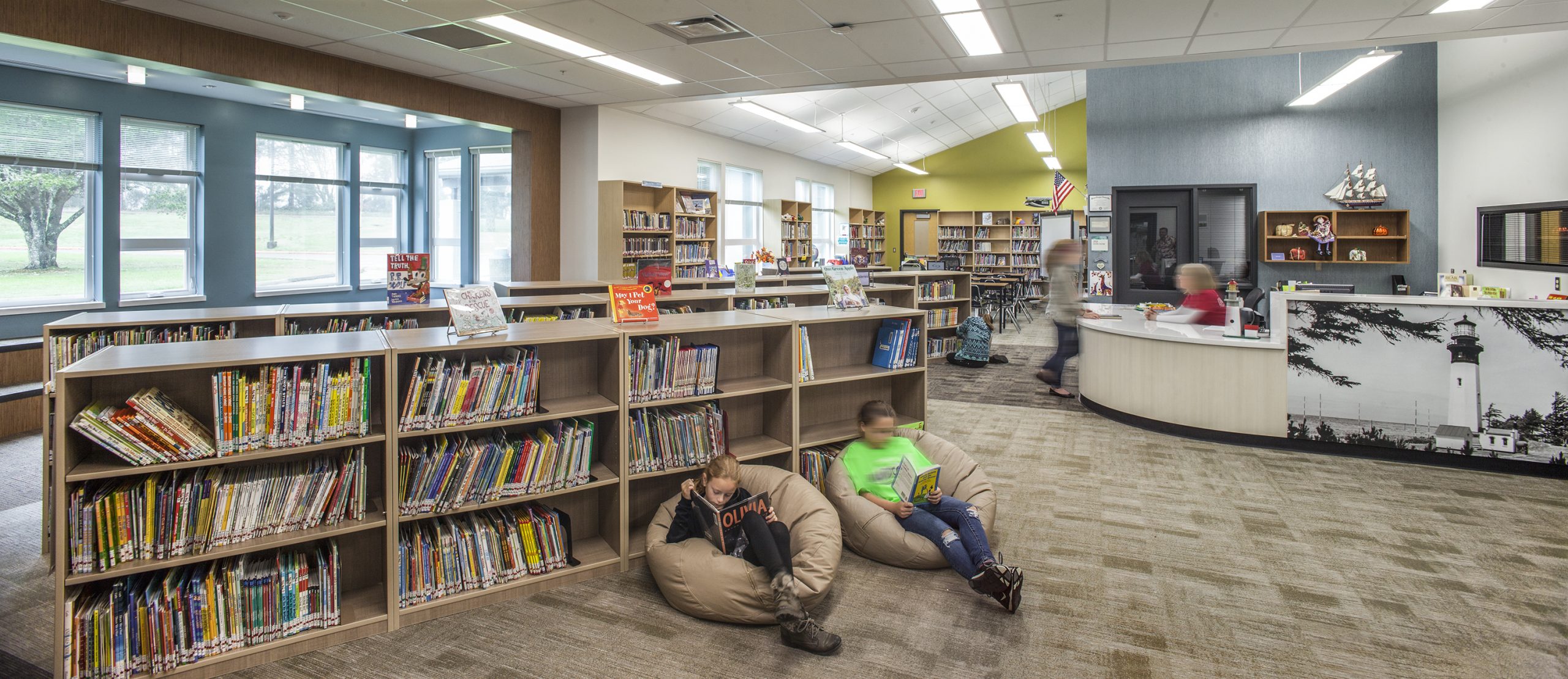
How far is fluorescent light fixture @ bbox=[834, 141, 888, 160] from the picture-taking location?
13.6 m

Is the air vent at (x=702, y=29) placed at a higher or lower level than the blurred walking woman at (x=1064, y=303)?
higher

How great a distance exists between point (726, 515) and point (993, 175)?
1715 centimetres

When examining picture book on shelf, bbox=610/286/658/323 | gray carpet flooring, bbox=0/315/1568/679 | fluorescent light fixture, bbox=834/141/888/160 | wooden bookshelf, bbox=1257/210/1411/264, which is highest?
fluorescent light fixture, bbox=834/141/888/160

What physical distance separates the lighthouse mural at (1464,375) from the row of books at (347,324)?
6934mm

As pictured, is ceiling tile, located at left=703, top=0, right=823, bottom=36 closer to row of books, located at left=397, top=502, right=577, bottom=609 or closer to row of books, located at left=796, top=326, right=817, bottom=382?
row of books, located at left=796, top=326, right=817, bottom=382

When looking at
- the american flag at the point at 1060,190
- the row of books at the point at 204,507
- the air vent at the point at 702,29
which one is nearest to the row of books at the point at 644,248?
the air vent at the point at 702,29

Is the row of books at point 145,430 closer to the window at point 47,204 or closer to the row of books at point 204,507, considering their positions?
the row of books at point 204,507

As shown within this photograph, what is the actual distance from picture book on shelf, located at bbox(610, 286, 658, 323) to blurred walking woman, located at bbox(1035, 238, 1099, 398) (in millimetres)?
4822

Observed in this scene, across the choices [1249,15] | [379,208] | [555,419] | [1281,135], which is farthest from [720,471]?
[379,208]

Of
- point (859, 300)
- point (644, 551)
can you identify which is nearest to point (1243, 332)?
point (859, 300)

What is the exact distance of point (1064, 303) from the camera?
7438mm

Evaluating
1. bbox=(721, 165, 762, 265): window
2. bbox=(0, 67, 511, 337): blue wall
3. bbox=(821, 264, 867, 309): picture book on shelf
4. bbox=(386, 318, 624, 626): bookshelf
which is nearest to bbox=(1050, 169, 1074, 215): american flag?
bbox=(721, 165, 762, 265): window

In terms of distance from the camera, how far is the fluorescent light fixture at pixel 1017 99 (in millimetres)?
8516

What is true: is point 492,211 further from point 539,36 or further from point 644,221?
point 539,36
